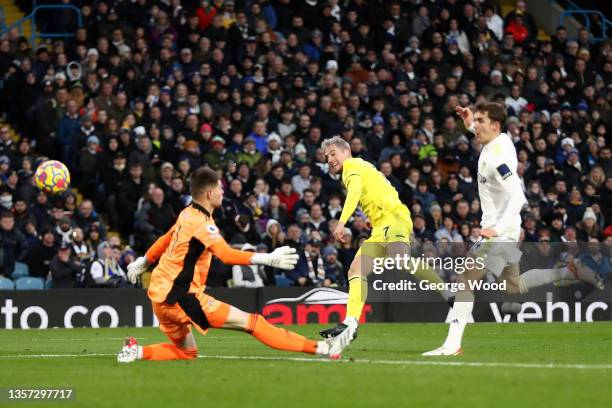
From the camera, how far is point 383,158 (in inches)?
966

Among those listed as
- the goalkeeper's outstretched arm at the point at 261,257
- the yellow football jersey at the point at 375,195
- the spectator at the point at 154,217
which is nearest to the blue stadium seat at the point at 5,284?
the spectator at the point at 154,217

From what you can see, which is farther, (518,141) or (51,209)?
(518,141)

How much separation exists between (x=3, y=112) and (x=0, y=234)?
4816mm

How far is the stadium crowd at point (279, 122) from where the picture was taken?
21.8 meters

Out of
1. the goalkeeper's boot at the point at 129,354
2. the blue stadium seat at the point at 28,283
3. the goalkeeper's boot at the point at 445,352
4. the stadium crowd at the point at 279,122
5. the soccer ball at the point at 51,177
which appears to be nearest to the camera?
the goalkeeper's boot at the point at 129,354

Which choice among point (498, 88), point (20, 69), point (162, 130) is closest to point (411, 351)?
point (162, 130)

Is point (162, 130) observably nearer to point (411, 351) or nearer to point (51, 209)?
point (51, 209)

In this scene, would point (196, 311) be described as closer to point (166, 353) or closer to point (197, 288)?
point (197, 288)

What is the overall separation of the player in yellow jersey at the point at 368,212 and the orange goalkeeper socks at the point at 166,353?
2.11 metres

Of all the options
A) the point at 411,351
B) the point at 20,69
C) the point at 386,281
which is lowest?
the point at 386,281

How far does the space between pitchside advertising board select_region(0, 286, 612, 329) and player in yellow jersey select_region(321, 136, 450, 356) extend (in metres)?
6.51

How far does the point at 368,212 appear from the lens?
14.2m

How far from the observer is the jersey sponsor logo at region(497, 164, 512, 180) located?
12.2 m

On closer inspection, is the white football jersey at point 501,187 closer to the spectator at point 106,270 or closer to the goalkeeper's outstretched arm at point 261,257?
the goalkeeper's outstretched arm at point 261,257
